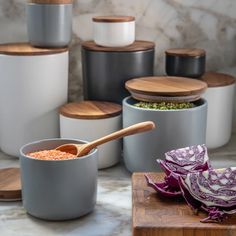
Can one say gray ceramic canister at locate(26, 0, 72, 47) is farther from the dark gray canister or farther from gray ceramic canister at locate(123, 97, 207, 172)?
gray ceramic canister at locate(123, 97, 207, 172)

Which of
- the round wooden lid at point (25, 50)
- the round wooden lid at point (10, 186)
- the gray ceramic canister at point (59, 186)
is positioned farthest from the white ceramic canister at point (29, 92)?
the gray ceramic canister at point (59, 186)

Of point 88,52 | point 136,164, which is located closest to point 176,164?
point 136,164

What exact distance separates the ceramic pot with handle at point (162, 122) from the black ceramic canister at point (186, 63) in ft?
0.33

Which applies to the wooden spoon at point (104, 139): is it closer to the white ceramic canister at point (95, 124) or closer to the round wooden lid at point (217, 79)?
the white ceramic canister at point (95, 124)

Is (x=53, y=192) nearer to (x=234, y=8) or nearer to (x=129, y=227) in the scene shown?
(x=129, y=227)

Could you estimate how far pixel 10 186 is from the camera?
3.02 feet

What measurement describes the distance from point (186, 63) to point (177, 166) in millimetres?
376

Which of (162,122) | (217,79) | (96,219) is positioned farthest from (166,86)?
(96,219)

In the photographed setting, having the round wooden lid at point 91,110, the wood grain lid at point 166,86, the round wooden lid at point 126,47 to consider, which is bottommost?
the round wooden lid at point 91,110

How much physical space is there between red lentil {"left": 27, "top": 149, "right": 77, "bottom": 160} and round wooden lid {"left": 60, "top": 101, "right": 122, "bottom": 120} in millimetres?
168

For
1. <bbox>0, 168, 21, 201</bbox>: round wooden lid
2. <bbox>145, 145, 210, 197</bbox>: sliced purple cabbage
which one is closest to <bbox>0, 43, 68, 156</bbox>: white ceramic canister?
<bbox>0, 168, 21, 201</bbox>: round wooden lid

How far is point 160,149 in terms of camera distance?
965mm

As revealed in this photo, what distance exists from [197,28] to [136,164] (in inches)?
14.6

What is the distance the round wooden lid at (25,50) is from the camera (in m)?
1.05
